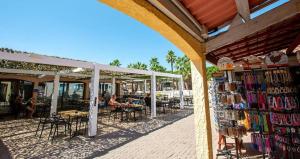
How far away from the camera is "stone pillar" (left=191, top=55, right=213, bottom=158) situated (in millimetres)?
2482

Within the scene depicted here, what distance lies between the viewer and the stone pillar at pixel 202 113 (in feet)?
8.14

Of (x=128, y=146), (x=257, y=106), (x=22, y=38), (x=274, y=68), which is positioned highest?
(x=22, y=38)

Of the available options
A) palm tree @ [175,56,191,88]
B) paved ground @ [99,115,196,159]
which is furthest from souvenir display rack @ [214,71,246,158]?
palm tree @ [175,56,191,88]

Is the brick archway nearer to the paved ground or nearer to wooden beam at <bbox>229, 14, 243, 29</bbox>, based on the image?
wooden beam at <bbox>229, 14, 243, 29</bbox>

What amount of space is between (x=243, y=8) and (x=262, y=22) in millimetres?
317

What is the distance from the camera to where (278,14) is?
1.83m

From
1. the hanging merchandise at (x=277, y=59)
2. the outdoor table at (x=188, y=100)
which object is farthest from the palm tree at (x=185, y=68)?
the hanging merchandise at (x=277, y=59)

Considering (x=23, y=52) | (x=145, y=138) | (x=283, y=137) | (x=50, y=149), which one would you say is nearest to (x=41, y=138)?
(x=50, y=149)

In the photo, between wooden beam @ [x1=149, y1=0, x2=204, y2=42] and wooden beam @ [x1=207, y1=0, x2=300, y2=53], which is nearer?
wooden beam @ [x1=149, y1=0, x2=204, y2=42]

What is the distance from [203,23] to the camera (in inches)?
93.4

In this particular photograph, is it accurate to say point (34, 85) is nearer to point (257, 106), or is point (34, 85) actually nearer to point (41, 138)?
point (41, 138)

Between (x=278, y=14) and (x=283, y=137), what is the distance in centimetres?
271

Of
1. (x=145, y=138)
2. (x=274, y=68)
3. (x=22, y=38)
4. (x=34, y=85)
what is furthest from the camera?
(x=34, y=85)

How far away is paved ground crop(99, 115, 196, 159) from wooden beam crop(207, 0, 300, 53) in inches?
117
